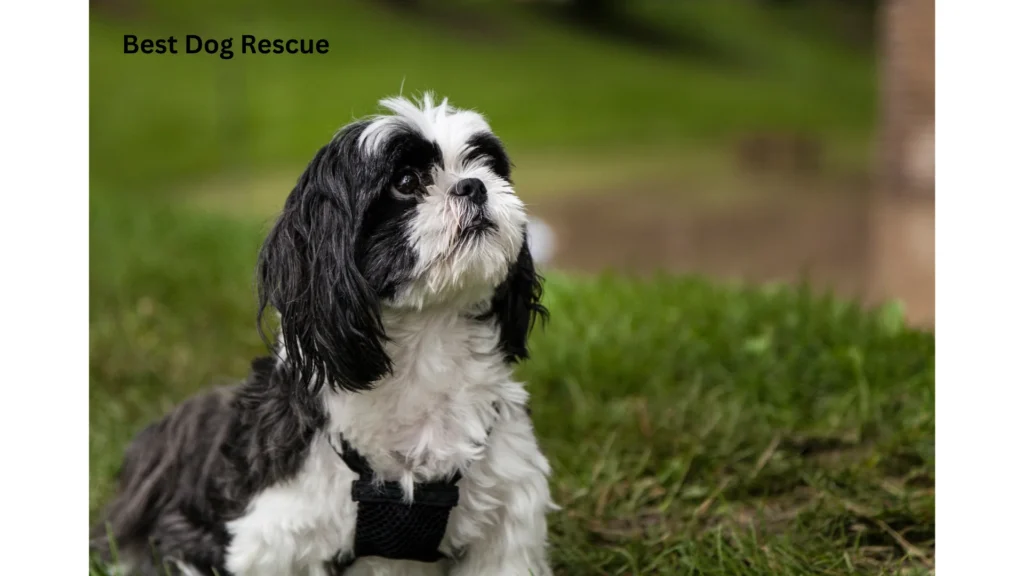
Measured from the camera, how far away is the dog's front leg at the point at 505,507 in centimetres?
253

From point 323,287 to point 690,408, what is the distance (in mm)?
1962

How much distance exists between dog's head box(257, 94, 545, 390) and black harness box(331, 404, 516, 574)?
0.71 feet

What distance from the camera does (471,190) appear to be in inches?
89.2

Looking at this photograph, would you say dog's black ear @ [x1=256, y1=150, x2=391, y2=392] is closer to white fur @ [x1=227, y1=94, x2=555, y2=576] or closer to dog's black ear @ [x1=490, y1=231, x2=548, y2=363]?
white fur @ [x1=227, y1=94, x2=555, y2=576]

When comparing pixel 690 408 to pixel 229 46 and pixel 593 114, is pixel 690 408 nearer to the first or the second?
pixel 229 46

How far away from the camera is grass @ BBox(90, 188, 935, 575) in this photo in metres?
3.16

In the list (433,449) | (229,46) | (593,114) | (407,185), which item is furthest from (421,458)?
(593,114)

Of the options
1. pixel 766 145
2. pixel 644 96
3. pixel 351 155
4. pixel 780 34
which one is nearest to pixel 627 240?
pixel 644 96

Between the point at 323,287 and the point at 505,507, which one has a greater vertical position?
the point at 323,287

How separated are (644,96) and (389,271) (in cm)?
930

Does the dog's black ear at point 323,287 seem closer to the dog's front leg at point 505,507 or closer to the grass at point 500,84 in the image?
the dog's front leg at point 505,507

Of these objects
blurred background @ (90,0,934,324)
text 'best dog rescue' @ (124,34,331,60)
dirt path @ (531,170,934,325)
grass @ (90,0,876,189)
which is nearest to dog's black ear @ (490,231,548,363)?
text 'best dog rescue' @ (124,34,331,60)

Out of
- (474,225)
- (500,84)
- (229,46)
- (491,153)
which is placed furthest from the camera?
(500,84)

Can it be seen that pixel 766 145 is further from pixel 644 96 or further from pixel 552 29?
pixel 552 29
